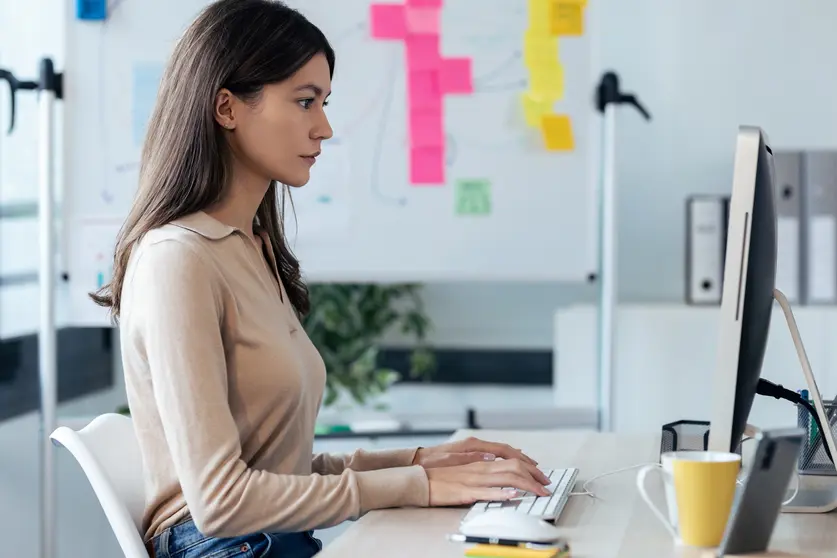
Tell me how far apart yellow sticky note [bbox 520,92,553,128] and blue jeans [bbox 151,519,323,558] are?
1.44m

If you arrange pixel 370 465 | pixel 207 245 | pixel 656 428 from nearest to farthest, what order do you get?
pixel 207 245
pixel 370 465
pixel 656 428

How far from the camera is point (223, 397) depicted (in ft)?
3.79

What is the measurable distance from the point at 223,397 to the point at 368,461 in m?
0.32

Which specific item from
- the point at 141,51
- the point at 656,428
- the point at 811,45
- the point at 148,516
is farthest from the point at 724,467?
the point at 811,45

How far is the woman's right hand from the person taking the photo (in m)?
1.19

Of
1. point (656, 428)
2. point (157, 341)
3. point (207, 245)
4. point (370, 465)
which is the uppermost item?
point (207, 245)

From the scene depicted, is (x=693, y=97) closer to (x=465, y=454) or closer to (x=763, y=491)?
(x=465, y=454)

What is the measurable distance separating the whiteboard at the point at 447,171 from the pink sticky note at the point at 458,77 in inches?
0.5

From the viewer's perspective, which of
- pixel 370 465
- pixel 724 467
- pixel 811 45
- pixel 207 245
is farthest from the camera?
pixel 811 45

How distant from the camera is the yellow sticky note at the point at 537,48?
8.11ft

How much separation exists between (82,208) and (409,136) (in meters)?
0.80

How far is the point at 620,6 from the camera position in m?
3.00

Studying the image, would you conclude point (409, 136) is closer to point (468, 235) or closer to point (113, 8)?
point (468, 235)

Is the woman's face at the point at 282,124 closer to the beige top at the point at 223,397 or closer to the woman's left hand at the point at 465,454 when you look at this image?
the beige top at the point at 223,397
